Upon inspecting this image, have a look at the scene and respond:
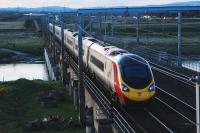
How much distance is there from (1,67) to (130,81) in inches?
2786

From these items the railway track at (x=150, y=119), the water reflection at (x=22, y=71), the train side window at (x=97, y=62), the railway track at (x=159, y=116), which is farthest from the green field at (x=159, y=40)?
the railway track at (x=150, y=119)

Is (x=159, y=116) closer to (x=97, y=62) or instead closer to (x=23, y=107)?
(x=97, y=62)

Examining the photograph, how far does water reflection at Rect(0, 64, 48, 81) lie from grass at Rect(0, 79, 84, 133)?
2238 cm

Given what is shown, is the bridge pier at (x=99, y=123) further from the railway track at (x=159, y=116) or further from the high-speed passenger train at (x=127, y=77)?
the high-speed passenger train at (x=127, y=77)

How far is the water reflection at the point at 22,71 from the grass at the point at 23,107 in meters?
22.4

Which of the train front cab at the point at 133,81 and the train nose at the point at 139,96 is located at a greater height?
the train front cab at the point at 133,81

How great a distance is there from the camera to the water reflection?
78.3 m

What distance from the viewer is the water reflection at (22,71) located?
3083 inches

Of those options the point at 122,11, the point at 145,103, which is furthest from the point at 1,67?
the point at 145,103

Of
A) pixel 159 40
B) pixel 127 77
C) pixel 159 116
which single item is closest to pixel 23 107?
pixel 127 77

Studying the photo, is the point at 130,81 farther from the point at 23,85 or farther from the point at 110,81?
the point at 23,85

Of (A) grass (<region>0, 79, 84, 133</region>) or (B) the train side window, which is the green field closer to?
(B) the train side window

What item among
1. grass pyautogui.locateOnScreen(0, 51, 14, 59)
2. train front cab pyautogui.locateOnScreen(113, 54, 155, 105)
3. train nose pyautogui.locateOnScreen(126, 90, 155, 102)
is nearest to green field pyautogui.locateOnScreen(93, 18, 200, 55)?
train front cab pyautogui.locateOnScreen(113, 54, 155, 105)

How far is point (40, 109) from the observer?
1689 inches
